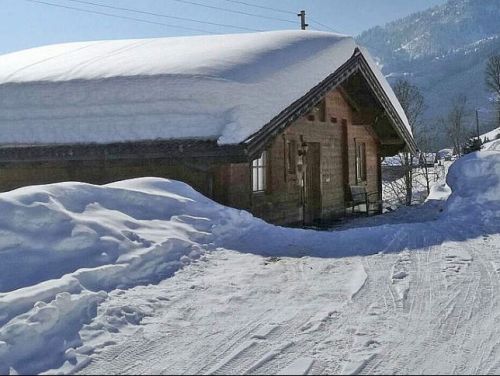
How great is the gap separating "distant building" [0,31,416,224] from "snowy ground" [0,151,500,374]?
8.07ft

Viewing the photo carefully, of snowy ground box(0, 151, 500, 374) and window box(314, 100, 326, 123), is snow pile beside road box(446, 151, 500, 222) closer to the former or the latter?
snowy ground box(0, 151, 500, 374)

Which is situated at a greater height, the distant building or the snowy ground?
the distant building

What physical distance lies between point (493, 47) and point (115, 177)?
199 m

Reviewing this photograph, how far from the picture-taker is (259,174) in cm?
1225

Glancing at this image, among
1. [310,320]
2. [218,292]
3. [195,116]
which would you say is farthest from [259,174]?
[310,320]

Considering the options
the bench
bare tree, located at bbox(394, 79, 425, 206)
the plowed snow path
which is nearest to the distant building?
the bench

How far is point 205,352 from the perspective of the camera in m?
3.68

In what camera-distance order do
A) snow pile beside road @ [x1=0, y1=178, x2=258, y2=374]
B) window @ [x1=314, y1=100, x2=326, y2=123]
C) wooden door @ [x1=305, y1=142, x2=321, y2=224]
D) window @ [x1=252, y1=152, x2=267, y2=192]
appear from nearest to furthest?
snow pile beside road @ [x1=0, y1=178, x2=258, y2=374], window @ [x1=252, y1=152, x2=267, y2=192], wooden door @ [x1=305, y1=142, x2=321, y2=224], window @ [x1=314, y1=100, x2=326, y2=123]

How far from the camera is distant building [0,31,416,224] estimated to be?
1065 centimetres

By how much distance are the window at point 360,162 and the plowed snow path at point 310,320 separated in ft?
39.0

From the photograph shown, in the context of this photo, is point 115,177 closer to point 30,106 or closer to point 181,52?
point 30,106

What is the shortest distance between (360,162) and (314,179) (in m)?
4.34

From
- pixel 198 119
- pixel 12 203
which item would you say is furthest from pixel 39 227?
pixel 198 119

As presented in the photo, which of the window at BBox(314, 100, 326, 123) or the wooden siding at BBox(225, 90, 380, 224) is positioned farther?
the window at BBox(314, 100, 326, 123)
